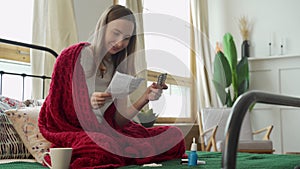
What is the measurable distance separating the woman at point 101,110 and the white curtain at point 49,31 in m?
0.94

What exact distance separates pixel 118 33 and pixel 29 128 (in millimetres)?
614

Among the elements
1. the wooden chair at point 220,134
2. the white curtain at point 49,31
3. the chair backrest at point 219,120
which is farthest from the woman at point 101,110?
the chair backrest at point 219,120

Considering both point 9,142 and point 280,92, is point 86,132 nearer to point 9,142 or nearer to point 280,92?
point 9,142

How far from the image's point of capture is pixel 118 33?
181 cm

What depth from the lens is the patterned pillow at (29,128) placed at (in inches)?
72.9

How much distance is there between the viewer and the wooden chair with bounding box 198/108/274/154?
3.83 metres

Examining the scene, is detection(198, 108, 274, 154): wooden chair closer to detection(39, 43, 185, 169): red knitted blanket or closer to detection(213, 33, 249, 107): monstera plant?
detection(213, 33, 249, 107): monstera plant

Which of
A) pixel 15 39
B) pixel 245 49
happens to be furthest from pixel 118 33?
pixel 245 49

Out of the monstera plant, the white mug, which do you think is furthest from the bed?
the monstera plant

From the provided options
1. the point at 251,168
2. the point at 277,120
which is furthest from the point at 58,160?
the point at 277,120

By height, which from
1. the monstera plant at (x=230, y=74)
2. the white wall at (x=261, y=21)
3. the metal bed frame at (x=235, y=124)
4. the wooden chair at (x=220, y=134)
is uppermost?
the white wall at (x=261, y=21)

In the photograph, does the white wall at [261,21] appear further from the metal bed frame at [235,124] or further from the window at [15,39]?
the metal bed frame at [235,124]

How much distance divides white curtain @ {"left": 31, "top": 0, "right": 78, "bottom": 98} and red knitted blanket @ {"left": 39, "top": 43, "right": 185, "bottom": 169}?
100 cm

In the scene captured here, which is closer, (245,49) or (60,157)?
(60,157)
